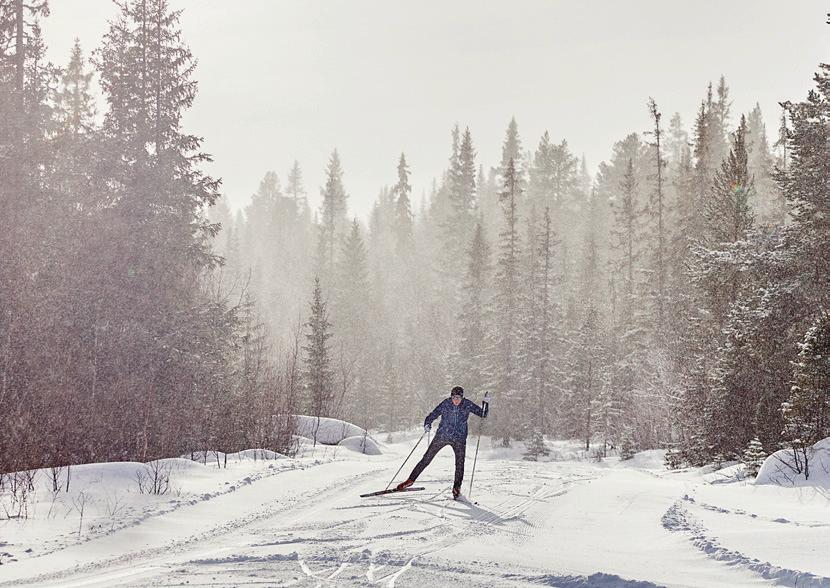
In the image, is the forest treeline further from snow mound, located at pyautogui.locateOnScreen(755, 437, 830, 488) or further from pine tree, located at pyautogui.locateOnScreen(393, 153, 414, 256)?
pine tree, located at pyautogui.locateOnScreen(393, 153, 414, 256)

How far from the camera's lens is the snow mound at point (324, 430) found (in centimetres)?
2459

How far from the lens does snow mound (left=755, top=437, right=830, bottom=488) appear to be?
11.1 m

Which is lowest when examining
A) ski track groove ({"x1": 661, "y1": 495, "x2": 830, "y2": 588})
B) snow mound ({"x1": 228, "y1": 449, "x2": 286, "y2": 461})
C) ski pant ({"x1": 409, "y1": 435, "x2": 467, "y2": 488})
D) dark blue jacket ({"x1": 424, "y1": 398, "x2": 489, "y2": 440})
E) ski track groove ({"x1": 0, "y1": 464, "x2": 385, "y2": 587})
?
snow mound ({"x1": 228, "y1": 449, "x2": 286, "y2": 461})

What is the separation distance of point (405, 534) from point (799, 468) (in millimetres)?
7623

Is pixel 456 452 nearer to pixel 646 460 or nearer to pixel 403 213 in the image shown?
pixel 646 460

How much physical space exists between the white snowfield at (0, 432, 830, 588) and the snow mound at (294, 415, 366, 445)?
1192 centimetres

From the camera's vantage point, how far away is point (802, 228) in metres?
16.5

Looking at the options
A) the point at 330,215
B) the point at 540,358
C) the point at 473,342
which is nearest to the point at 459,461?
the point at 540,358

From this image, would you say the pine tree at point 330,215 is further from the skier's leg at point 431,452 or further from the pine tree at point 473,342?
the skier's leg at point 431,452

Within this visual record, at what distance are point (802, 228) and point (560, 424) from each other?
25040mm

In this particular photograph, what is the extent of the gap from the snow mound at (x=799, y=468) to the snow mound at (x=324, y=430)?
15.4m

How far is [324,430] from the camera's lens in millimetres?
24781

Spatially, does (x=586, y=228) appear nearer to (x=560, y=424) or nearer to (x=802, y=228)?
(x=560, y=424)

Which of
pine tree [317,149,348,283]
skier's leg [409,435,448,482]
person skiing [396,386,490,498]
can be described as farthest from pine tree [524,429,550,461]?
pine tree [317,149,348,283]
